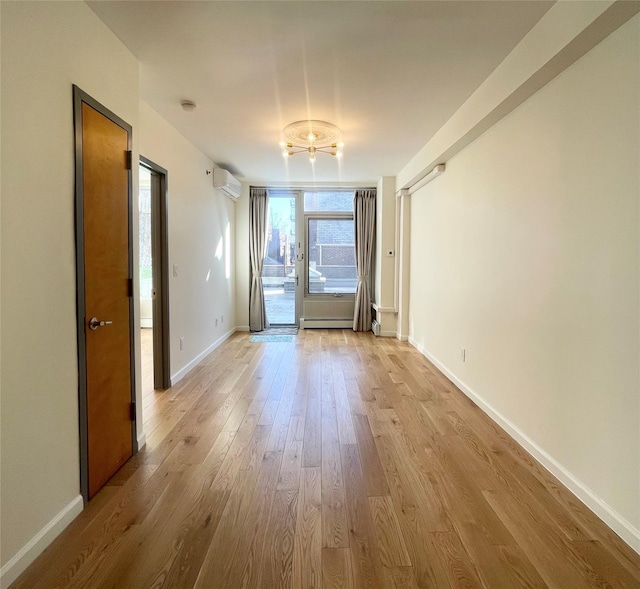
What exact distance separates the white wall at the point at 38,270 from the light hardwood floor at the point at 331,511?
0.84 feet

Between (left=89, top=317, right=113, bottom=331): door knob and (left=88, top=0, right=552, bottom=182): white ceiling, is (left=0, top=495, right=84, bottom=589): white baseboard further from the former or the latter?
(left=88, top=0, right=552, bottom=182): white ceiling

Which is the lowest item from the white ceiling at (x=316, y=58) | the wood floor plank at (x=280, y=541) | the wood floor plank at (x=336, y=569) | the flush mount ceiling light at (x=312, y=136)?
the wood floor plank at (x=280, y=541)

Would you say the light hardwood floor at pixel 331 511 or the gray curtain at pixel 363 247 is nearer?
the light hardwood floor at pixel 331 511

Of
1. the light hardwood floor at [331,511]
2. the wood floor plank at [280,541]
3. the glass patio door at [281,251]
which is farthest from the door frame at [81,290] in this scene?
the glass patio door at [281,251]

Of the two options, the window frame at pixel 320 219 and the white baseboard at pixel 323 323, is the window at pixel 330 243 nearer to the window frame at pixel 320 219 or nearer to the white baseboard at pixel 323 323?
the window frame at pixel 320 219

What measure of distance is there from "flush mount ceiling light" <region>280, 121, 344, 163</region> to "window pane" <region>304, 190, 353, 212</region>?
94.6 inches

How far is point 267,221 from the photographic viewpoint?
6.61 meters

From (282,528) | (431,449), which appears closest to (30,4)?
(282,528)

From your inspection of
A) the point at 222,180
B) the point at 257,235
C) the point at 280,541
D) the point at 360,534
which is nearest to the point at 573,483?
the point at 360,534

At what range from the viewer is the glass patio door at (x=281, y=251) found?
6836 mm

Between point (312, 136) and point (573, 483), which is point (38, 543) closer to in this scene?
point (573, 483)

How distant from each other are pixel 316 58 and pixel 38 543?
9.73 ft

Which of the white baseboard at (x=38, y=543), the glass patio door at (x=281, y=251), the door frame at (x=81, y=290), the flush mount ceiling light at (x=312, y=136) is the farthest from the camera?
the glass patio door at (x=281, y=251)

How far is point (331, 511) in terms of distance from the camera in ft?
6.17
